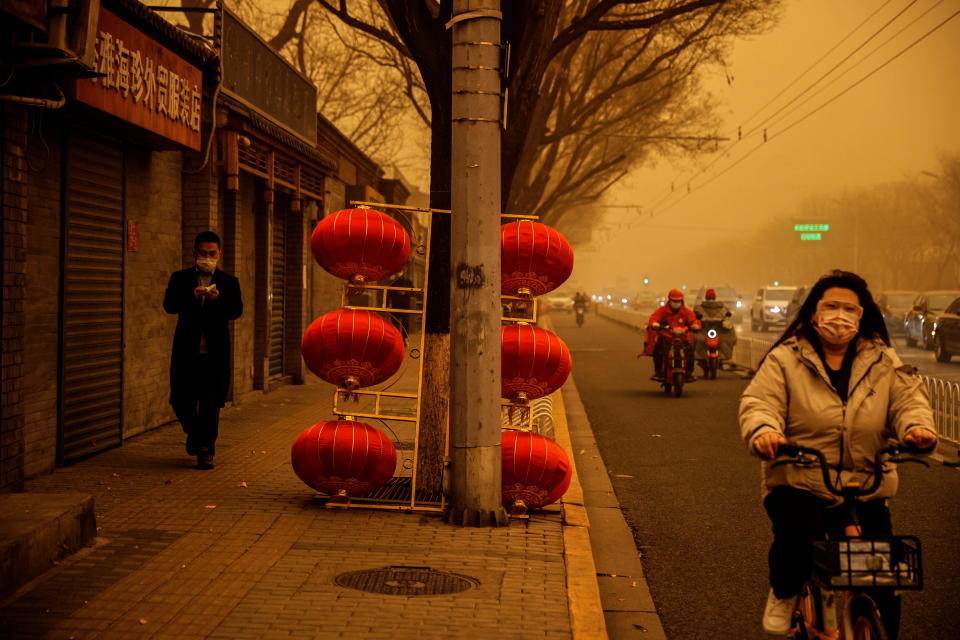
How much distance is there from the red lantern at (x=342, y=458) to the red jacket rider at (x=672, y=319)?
10906mm

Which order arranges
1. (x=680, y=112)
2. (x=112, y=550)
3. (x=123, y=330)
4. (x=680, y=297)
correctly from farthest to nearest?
(x=680, y=112) → (x=680, y=297) → (x=123, y=330) → (x=112, y=550)

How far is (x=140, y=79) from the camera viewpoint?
32.1 ft

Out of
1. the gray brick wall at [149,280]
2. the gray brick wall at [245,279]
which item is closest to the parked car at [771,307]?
the gray brick wall at [245,279]

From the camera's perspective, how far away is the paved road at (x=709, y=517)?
6035mm

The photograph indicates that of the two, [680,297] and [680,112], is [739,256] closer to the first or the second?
[680,112]

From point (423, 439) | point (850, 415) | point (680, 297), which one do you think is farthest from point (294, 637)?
point (680, 297)

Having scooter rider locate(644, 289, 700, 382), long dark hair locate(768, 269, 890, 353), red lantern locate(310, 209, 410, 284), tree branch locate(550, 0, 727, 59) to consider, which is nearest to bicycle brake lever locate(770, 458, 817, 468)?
long dark hair locate(768, 269, 890, 353)

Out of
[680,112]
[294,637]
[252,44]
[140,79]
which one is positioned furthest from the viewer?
[680,112]

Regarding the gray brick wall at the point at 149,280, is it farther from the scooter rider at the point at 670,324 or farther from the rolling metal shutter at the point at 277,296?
the scooter rider at the point at 670,324

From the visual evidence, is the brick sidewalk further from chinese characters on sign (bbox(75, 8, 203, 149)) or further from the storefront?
chinese characters on sign (bbox(75, 8, 203, 149))

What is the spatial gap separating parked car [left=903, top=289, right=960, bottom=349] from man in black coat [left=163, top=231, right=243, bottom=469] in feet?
86.3

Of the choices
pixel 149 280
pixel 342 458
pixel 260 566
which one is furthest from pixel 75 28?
pixel 149 280

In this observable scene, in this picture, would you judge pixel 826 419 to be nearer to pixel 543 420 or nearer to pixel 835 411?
pixel 835 411

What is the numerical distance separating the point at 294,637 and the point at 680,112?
110ft
